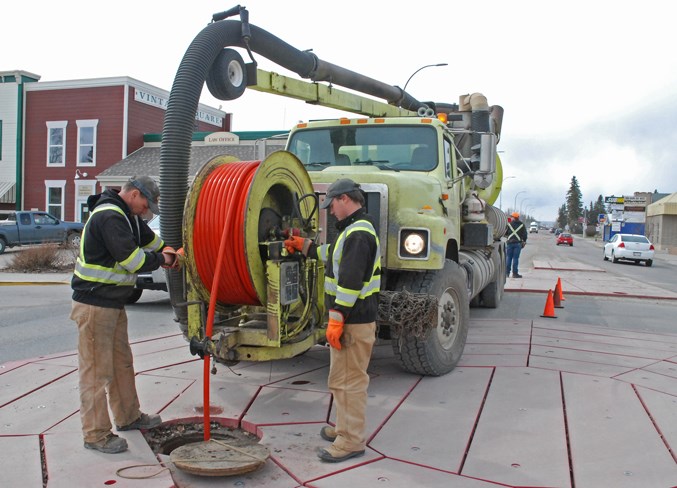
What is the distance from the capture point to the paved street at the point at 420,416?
3809 millimetres

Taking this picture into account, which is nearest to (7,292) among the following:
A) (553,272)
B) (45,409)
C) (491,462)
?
(45,409)

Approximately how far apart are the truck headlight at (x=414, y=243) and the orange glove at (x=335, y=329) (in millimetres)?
1862

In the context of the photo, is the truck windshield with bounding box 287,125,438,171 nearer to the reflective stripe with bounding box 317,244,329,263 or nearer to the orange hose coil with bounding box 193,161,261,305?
the reflective stripe with bounding box 317,244,329,263

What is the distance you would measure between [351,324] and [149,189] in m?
1.77

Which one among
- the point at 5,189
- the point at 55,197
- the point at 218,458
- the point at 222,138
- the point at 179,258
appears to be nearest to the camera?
the point at 218,458

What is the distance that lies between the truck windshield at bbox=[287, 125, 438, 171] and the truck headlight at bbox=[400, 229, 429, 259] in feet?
3.88

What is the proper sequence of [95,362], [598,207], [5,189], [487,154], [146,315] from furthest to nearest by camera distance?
[598,207] → [5,189] → [146,315] → [487,154] → [95,362]

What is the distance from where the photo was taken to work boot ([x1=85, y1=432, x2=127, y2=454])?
13.3 feet

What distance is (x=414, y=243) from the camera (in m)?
5.78

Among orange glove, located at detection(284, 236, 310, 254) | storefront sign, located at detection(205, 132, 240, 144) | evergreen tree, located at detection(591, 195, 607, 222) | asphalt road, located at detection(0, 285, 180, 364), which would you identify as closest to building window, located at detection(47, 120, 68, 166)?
storefront sign, located at detection(205, 132, 240, 144)

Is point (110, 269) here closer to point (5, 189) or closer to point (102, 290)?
point (102, 290)

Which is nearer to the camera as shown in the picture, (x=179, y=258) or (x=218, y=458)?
(x=218, y=458)

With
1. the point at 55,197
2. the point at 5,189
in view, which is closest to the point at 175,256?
the point at 55,197

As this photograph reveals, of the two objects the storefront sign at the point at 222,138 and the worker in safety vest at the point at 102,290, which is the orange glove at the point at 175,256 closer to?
the worker in safety vest at the point at 102,290
